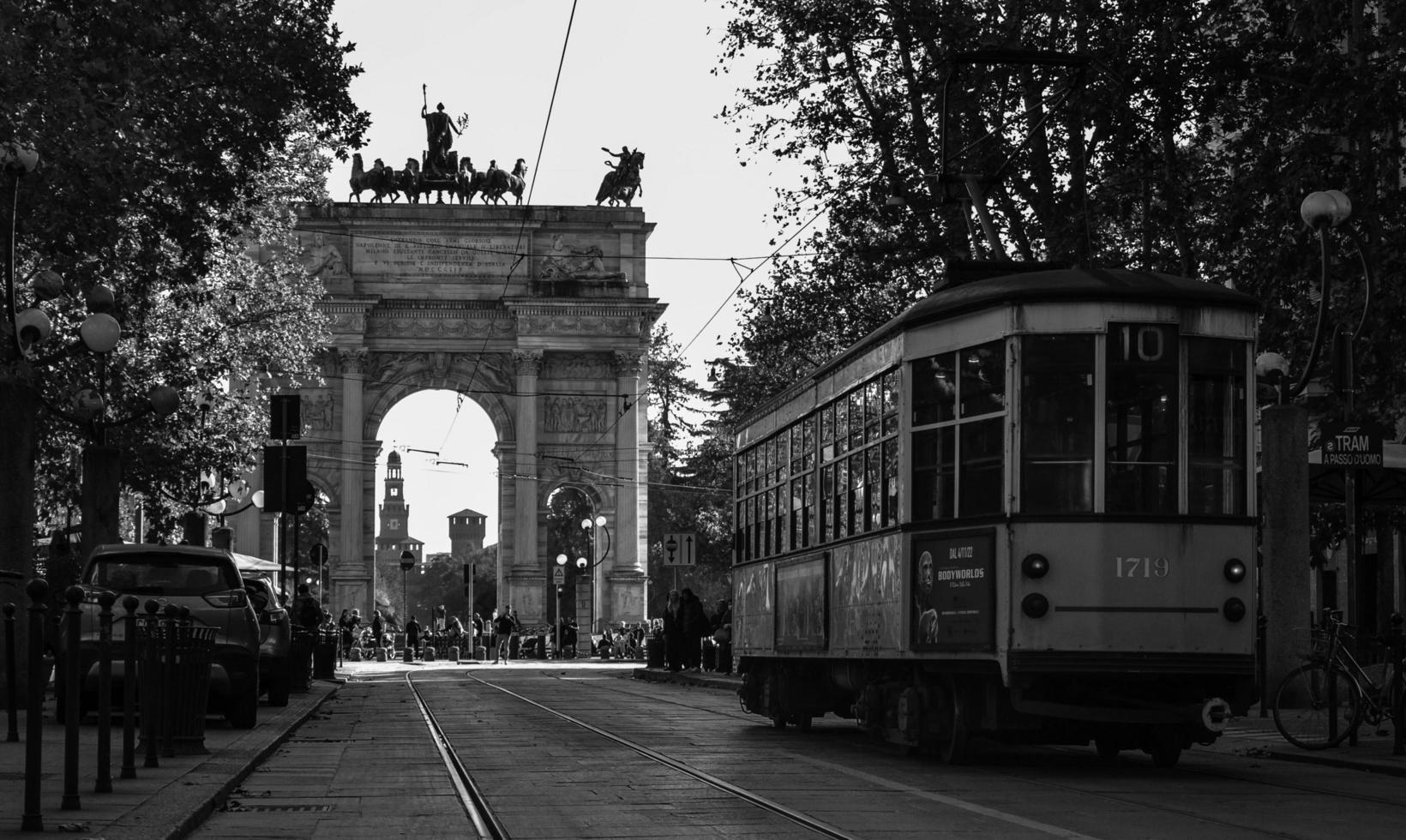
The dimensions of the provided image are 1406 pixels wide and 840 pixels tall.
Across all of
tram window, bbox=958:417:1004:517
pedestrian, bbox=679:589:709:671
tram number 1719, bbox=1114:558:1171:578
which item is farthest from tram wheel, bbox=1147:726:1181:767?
pedestrian, bbox=679:589:709:671

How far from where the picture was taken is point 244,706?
19016 millimetres

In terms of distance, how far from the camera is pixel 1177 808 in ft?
38.0

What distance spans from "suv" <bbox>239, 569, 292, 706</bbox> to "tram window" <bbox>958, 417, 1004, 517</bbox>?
32.5 feet

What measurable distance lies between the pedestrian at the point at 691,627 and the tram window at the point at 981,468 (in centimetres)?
2762

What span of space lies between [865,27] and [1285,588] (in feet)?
55.1

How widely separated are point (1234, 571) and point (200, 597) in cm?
910

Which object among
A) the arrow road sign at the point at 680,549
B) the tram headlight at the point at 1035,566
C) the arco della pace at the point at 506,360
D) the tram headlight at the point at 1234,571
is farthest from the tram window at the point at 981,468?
the arco della pace at the point at 506,360

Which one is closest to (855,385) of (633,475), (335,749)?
(335,749)

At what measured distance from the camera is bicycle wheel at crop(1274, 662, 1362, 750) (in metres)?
16.0

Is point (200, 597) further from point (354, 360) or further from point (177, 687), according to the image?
point (354, 360)

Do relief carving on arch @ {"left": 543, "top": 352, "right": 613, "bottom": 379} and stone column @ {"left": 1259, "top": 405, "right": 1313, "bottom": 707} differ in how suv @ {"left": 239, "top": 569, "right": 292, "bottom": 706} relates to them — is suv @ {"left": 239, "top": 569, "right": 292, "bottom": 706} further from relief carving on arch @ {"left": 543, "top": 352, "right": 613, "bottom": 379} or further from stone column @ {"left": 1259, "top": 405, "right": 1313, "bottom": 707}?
relief carving on arch @ {"left": 543, "top": 352, "right": 613, "bottom": 379}

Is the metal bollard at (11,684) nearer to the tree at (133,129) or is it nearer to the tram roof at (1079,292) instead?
the tree at (133,129)

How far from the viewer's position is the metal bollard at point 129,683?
37.9 feet

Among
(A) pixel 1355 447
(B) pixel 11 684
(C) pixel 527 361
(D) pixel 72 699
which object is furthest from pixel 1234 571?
(C) pixel 527 361
